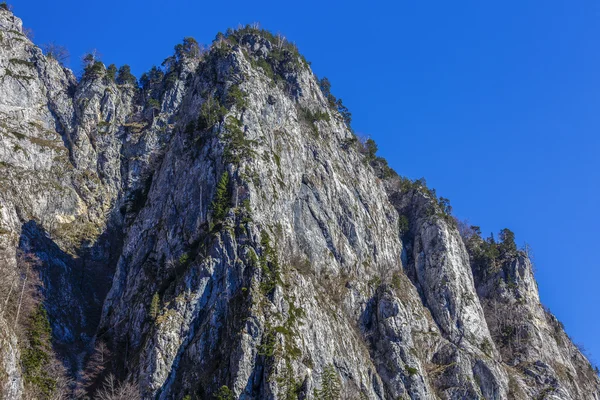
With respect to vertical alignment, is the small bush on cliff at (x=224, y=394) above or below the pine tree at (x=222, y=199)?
below

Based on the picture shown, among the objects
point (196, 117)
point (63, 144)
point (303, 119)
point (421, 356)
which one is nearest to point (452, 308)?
point (421, 356)

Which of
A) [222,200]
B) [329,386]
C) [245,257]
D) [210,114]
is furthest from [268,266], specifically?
[210,114]

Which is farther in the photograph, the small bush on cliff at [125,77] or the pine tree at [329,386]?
the small bush on cliff at [125,77]

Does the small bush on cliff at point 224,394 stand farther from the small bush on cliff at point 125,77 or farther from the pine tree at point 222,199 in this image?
the small bush on cliff at point 125,77

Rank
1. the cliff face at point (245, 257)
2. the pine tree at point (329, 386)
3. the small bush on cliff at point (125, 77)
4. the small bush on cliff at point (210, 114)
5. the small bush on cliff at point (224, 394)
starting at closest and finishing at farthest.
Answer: the small bush on cliff at point (224, 394) → the pine tree at point (329, 386) → the cliff face at point (245, 257) → the small bush on cliff at point (210, 114) → the small bush on cliff at point (125, 77)

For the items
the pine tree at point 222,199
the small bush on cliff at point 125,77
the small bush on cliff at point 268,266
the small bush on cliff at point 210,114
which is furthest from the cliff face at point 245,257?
the small bush on cliff at point 125,77

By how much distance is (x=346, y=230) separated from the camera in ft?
315

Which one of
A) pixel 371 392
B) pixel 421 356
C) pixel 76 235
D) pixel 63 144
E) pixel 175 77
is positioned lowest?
pixel 371 392

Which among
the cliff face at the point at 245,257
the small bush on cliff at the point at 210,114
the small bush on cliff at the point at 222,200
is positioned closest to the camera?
the cliff face at the point at 245,257

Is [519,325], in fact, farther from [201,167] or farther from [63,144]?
[63,144]

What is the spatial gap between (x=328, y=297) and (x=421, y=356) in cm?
1699

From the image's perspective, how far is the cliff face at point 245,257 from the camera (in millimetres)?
67312

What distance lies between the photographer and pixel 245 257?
72.4 metres

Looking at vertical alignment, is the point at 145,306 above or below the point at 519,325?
below
